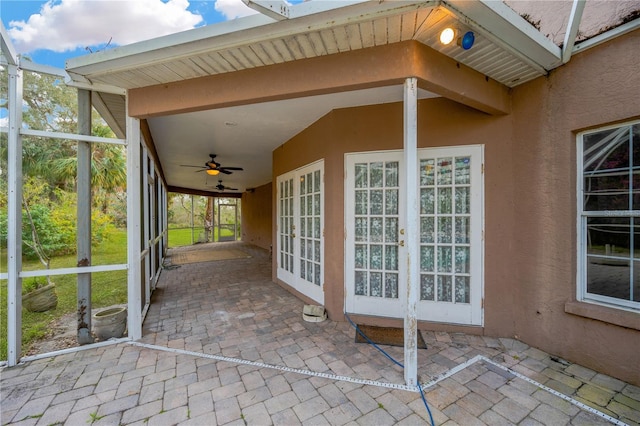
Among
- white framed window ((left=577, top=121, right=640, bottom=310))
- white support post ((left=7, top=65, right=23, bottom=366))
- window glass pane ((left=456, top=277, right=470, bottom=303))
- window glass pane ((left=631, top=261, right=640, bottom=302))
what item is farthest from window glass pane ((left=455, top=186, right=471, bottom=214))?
white support post ((left=7, top=65, right=23, bottom=366))

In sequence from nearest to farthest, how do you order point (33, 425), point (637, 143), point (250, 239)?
point (33, 425)
point (637, 143)
point (250, 239)

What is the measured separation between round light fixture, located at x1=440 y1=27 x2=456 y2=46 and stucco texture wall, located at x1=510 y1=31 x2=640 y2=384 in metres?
1.39

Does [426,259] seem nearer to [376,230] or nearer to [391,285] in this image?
[391,285]

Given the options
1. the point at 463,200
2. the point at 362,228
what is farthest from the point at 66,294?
the point at 463,200

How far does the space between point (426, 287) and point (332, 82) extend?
95.3 inches

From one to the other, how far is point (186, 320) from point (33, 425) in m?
1.65

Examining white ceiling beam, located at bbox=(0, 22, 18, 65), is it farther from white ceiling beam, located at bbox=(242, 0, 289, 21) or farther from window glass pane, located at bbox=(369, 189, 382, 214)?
window glass pane, located at bbox=(369, 189, 382, 214)

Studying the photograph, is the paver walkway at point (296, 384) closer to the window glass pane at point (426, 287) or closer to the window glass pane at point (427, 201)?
the window glass pane at point (426, 287)

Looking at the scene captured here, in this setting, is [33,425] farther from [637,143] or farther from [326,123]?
[637,143]

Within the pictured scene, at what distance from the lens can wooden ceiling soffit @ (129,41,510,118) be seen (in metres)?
1.98

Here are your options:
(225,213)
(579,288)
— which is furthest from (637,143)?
(225,213)

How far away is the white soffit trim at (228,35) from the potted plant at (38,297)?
10.5 ft

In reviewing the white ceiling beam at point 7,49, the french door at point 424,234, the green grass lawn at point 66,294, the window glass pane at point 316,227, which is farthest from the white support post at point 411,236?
the green grass lawn at point 66,294

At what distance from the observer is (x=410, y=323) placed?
2.01 metres
